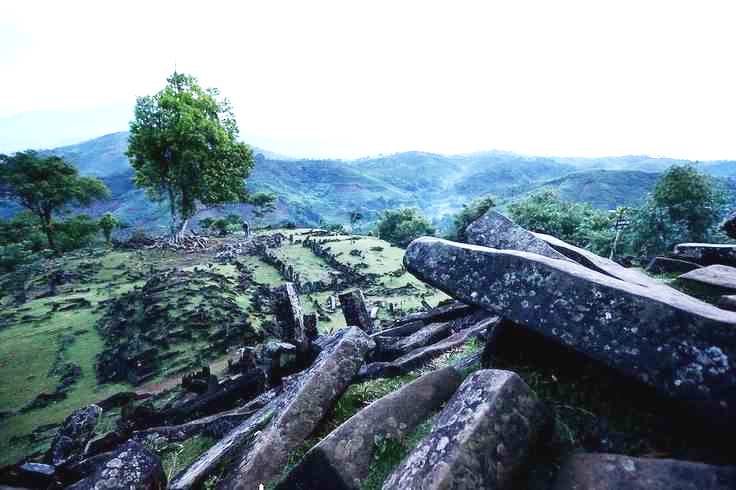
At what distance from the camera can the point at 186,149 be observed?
995 inches

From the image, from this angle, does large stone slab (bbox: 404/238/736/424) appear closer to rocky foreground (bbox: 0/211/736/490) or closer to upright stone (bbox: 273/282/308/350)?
rocky foreground (bbox: 0/211/736/490)

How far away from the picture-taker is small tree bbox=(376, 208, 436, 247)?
1759 inches

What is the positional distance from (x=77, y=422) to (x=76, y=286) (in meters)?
17.8

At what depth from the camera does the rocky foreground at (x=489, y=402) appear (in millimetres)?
1769

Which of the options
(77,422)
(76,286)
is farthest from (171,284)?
(77,422)

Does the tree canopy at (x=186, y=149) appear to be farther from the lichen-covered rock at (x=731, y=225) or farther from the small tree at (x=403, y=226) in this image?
the lichen-covered rock at (x=731, y=225)

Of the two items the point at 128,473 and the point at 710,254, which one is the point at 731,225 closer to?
the point at 710,254

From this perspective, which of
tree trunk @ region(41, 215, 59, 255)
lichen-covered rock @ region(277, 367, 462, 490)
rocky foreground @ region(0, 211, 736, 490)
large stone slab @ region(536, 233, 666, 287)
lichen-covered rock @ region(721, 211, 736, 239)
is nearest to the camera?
rocky foreground @ region(0, 211, 736, 490)

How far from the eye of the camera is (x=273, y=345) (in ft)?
21.0

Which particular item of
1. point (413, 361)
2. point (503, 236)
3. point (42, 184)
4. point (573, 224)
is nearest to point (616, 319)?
point (503, 236)

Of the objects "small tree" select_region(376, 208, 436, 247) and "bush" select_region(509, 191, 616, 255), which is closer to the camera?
"bush" select_region(509, 191, 616, 255)

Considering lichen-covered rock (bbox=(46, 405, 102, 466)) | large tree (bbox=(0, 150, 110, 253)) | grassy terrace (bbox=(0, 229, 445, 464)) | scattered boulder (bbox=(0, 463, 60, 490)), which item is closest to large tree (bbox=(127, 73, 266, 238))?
grassy terrace (bbox=(0, 229, 445, 464))

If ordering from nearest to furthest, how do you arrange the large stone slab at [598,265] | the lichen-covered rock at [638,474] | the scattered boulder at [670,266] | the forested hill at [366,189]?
1. the lichen-covered rock at [638,474]
2. the large stone slab at [598,265]
3. the scattered boulder at [670,266]
4. the forested hill at [366,189]

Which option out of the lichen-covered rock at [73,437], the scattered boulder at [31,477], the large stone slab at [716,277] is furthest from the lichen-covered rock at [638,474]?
the lichen-covered rock at [73,437]
